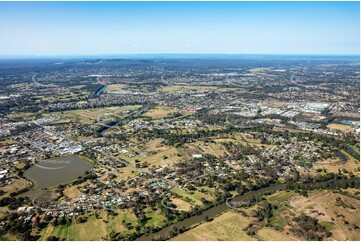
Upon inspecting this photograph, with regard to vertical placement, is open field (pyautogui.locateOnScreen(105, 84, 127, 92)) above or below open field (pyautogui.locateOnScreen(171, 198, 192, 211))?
above

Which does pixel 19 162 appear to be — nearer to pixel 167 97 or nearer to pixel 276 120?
pixel 276 120

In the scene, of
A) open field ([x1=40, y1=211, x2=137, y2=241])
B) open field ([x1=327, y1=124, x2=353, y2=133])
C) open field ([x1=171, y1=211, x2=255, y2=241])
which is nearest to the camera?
open field ([x1=171, y1=211, x2=255, y2=241])

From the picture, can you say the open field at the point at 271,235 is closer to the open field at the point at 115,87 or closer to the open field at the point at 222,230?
the open field at the point at 222,230

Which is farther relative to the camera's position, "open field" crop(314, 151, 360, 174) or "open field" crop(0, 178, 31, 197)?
"open field" crop(314, 151, 360, 174)

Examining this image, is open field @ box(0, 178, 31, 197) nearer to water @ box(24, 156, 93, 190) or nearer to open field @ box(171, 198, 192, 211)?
water @ box(24, 156, 93, 190)

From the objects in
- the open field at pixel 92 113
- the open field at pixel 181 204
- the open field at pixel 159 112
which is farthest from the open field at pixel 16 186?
the open field at pixel 159 112

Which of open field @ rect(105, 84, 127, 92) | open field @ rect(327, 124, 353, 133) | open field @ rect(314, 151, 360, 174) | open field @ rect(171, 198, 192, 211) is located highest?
open field @ rect(105, 84, 127, 92)

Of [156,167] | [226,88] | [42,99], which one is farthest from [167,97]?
[156,167]

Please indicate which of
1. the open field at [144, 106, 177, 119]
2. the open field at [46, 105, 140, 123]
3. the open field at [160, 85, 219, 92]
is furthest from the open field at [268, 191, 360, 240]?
the open field at [160, 85, 219, 92]
